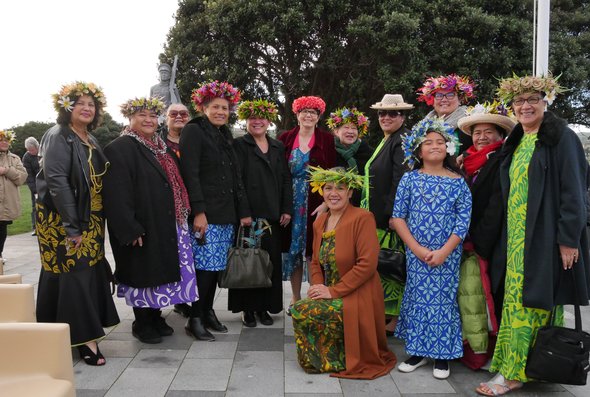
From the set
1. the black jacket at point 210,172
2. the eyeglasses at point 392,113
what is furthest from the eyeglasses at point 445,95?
the black jacket at point 210,172

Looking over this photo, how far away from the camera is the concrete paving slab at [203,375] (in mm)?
3355

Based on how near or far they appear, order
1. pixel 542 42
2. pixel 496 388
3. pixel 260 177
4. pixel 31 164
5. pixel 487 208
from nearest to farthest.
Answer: pixel 496 388 → pixel 487 208 → pixel 260 177 → pixel 542 42 → pixel 31 164

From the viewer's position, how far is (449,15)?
41.0 feet

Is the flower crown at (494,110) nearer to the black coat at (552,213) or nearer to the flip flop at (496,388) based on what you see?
the black coat at (552,213)

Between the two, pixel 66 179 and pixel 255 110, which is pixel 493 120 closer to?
pixel 255 110

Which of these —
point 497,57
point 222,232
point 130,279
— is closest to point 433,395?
point 222,232

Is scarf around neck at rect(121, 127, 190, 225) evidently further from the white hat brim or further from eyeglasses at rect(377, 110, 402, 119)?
the white hat brim

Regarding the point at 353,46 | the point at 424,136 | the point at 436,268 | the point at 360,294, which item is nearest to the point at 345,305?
the point at 360,294

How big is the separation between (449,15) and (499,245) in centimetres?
1059

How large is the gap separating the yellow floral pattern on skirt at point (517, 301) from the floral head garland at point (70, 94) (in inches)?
124

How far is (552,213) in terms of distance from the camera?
3.15 metres

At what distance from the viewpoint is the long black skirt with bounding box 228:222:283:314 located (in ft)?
15.1

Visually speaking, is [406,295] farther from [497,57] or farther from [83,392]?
[497,57]

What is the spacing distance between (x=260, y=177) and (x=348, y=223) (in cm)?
118
